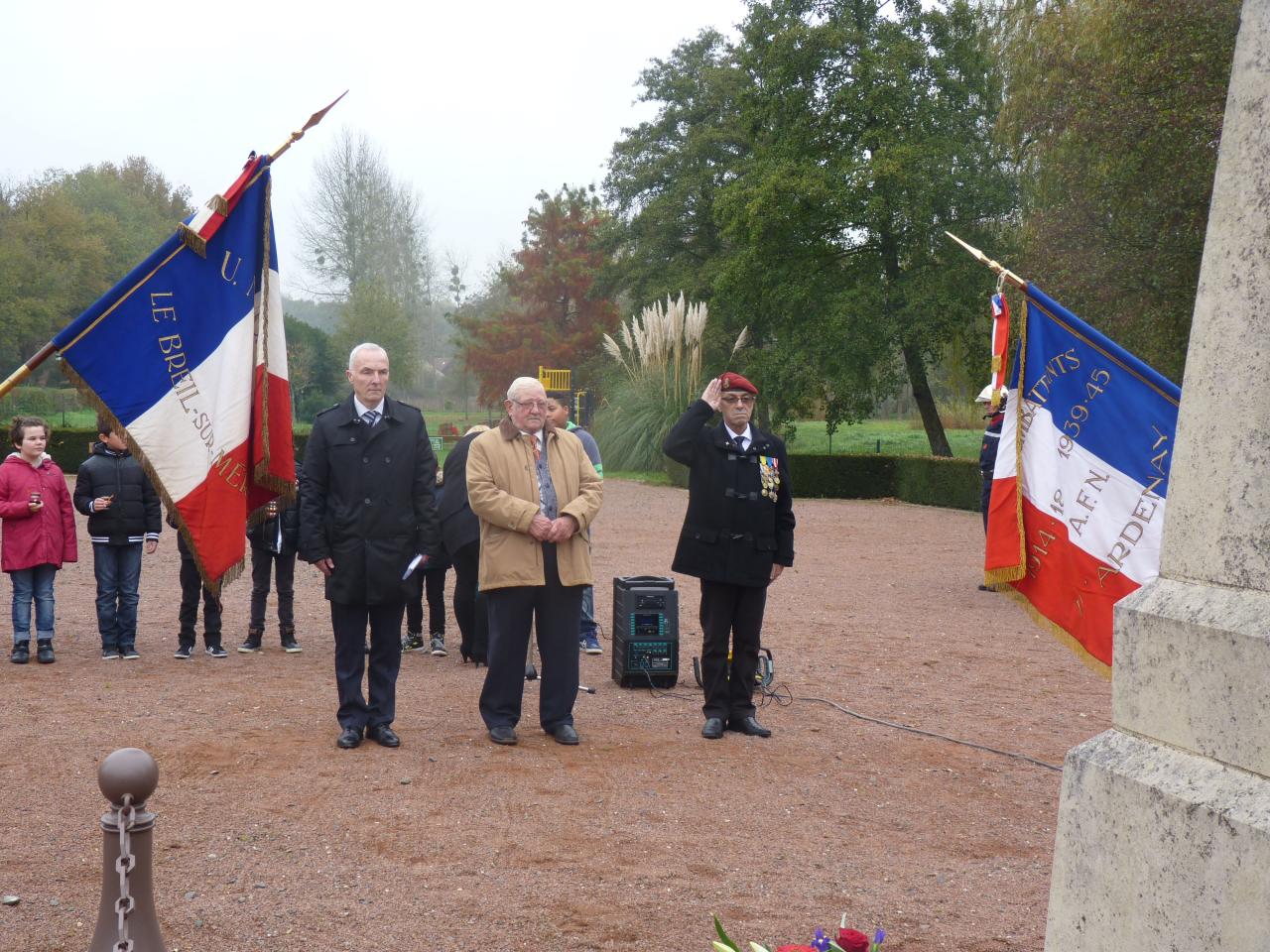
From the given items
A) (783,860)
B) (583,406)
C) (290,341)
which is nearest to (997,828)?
(783,860)

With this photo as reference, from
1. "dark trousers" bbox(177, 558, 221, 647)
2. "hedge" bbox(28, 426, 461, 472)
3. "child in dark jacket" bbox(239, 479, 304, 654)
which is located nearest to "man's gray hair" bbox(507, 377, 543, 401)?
"child in dark jacket" bbox(239, 479, 304, 654)

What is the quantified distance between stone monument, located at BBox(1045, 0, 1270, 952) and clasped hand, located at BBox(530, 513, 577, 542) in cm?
390

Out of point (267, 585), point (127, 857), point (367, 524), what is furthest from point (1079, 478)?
point (267, 585)

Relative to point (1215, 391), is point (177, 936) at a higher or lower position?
lower

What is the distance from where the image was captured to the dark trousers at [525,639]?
21.0 ft

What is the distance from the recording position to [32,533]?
27.9 ft

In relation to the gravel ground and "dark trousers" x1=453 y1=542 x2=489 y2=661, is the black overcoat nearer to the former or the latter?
"dark trousers" x1=453 y1=542 x2=489 y2=661

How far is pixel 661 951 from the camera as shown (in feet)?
12.7

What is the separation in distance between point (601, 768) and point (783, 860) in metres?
1.45

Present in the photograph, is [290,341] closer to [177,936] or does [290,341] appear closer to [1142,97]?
[1142,97]

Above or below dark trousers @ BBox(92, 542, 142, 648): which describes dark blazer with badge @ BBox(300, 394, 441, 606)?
above

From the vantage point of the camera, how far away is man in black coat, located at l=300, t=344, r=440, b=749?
6207 millimetres

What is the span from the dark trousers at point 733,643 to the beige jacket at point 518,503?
0.74 meters

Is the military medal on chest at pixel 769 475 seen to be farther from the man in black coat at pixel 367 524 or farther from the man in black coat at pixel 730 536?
the man in black coat at pixel 367 524
